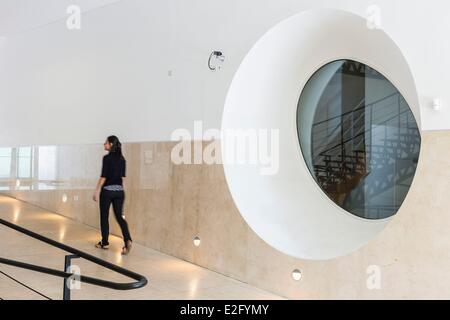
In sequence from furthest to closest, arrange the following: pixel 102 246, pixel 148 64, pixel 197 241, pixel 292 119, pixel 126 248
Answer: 1. pixel 148 64
2. pixel 102 246
3. pixel 126 248
4. pixel 197 241
5. pixel 292 119

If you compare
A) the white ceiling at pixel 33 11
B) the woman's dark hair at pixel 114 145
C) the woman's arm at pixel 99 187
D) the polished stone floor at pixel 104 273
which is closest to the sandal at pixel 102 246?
the polished stone floor at pixel 104 273

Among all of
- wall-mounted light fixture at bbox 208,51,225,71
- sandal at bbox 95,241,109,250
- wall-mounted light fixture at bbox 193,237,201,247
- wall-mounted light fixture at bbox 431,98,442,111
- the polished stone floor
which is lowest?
the polished stone floor

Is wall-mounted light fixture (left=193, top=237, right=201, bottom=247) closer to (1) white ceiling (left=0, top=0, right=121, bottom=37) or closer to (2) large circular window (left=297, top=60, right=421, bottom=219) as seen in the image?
(2) large circular window (left=297, top=60, right=421, bottom=219)

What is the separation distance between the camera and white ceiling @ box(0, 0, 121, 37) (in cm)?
823

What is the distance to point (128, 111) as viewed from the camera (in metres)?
7.59

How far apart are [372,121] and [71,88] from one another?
568cm

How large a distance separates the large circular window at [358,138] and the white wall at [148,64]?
3.21 feet

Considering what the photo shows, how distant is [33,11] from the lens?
883 centimetres

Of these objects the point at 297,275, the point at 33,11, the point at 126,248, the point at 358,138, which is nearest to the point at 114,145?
the point at 126,248

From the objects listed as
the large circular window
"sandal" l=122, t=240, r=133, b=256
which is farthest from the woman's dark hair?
the large circular window

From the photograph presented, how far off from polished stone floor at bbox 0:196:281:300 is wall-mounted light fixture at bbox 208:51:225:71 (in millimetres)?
2524

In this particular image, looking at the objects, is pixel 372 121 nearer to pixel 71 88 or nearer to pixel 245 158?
pixel 245 158

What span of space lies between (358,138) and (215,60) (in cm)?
199

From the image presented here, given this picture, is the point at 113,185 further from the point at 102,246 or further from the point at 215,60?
the point at 215,60
